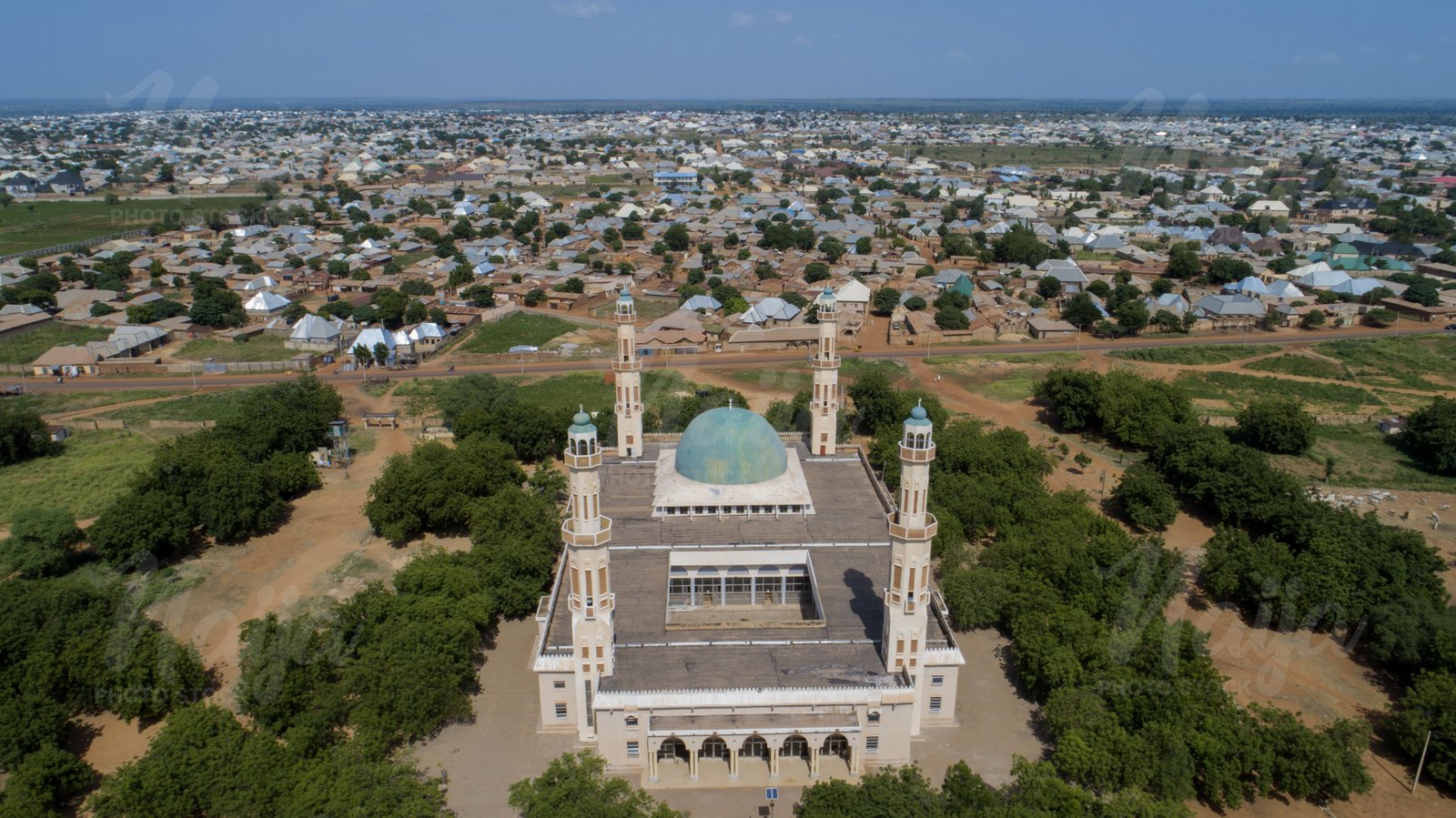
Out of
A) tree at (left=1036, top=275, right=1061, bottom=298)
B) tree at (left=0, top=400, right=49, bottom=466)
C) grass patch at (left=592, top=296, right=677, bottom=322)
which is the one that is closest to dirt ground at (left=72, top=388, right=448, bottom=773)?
tree at (left=0, top=400, right=49, bottom=466)

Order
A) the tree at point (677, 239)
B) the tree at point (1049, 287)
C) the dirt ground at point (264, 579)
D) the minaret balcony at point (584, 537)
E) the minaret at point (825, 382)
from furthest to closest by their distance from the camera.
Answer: the tree at point (677, 239) → the tree at point (1049, 287) → the minaret at point (825, 382) → the dirt ground at point (264, 579) → the minaret balcony at point (584, 537)

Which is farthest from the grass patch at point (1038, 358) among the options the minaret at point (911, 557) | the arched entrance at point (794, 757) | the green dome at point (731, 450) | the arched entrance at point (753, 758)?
the arched entrance at point (753, 758)

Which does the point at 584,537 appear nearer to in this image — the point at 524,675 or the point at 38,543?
the point at 524,675

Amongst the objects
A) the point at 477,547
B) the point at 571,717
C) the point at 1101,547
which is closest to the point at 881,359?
the point at 1101,547

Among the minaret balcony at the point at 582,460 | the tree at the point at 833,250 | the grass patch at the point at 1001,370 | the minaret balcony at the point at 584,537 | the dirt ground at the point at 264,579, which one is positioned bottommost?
the dirt ground at the point at 264,579

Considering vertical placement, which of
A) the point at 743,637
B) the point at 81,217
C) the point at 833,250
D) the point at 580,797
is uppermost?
the point at 81,217

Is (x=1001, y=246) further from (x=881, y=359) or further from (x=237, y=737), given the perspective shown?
(x=237, y=737)

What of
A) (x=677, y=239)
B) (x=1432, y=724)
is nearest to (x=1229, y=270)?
(x=677, y=239)

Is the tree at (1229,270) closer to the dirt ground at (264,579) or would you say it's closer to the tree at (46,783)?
the dirt ground at (264,579)
